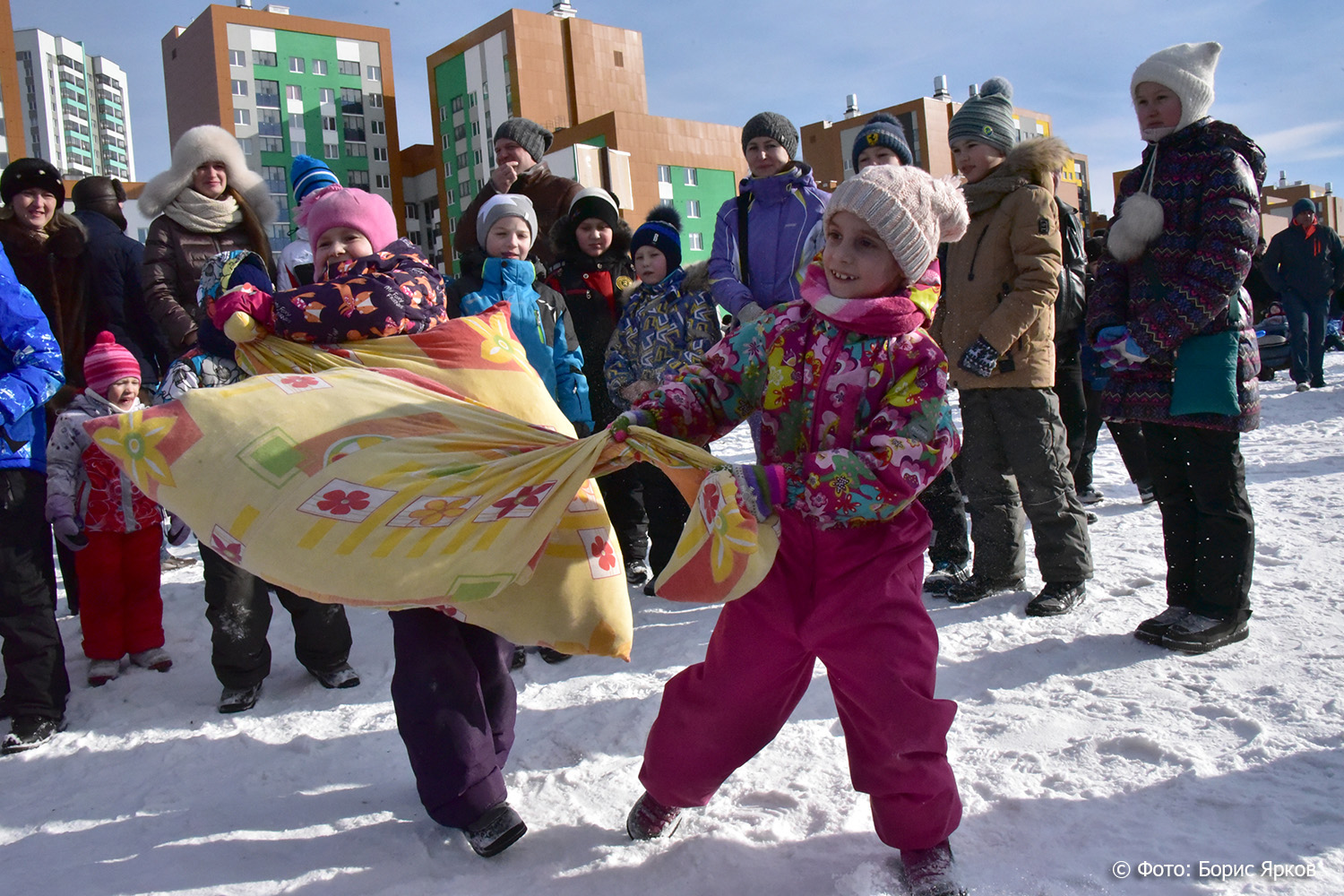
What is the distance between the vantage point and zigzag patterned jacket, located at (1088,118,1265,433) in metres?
2.96

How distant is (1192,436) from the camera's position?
3090 millimetres

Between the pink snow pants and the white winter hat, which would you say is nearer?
the pink snow pants

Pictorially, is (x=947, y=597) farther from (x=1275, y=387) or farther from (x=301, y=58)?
(x=301, y=58)

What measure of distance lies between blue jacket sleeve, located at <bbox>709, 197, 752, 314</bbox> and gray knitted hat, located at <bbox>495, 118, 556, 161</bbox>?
1.42m

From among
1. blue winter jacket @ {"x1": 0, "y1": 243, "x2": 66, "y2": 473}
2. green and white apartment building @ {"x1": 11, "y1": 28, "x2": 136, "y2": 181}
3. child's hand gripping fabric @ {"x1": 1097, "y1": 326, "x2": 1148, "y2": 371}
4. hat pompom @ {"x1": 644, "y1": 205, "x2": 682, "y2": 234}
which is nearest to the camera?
blue winter jacket @ {"x1": 0, "y1": 243, "x2": 66, "y2": 473}

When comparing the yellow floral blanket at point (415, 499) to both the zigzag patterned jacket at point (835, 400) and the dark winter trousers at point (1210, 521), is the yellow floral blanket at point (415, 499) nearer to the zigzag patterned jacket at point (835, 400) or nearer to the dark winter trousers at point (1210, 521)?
the zigzag patterned jacket at point (835, 400)

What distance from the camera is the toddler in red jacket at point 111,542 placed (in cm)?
346

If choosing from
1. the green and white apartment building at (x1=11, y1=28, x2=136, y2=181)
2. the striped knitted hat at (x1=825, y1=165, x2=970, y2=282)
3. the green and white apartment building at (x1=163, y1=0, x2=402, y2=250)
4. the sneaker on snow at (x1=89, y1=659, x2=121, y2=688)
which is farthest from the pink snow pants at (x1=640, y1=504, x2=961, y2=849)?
the green and white apartment building at (x1=11, y1=28, x2=136, y2=181)

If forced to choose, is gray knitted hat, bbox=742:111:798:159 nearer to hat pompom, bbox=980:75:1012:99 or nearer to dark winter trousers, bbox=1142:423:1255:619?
hat pompom, bbox=980:75:1012:99

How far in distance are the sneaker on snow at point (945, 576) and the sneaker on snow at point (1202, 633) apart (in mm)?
958

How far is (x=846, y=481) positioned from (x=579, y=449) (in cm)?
60

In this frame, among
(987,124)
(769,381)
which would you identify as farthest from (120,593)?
(987,124)

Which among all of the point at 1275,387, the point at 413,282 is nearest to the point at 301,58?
the point at 1275,387

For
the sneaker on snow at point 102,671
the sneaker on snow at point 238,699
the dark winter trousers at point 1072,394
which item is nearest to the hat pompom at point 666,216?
the dark winter trousers at point 1072,394
